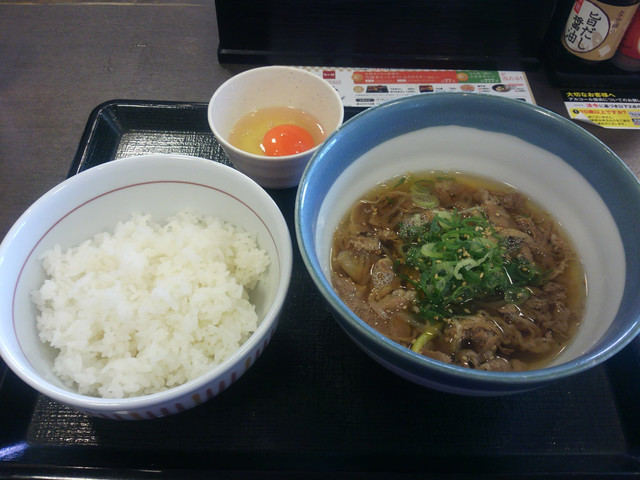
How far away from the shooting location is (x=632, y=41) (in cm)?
252

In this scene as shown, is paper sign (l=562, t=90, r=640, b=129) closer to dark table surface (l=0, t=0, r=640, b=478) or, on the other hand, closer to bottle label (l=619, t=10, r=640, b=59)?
dark table surface (l=0, t=0, r=640, b=478)

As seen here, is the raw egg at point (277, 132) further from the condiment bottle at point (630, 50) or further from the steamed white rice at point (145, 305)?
the condiment bottle at point (630, 50)

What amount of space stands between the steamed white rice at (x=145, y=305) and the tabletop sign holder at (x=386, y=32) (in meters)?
1.58

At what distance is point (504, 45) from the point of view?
8.91 feet

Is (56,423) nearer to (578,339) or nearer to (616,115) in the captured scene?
(578,339)

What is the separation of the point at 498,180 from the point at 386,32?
141cm

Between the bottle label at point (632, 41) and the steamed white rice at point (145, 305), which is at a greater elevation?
the bottle label at point (632, 41)

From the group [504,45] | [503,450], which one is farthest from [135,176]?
[504,45]

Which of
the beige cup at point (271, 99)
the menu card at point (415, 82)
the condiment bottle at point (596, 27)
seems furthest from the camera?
the menu card at point (415, 82)

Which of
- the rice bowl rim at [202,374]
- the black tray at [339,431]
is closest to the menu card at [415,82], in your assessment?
the rice bowl rim at [202,374]

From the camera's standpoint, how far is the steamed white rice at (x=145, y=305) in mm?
1354

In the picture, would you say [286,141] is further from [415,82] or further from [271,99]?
[415,82]

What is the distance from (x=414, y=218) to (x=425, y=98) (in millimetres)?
442

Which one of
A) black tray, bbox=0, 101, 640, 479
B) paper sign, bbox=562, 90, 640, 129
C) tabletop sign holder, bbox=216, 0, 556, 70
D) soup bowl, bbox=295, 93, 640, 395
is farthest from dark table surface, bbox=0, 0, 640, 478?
black tray, bbox=0, 101, 640, 479
